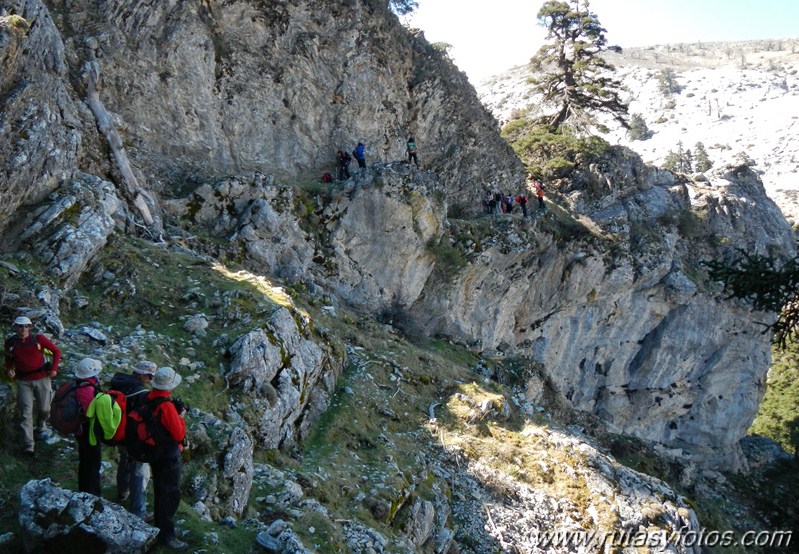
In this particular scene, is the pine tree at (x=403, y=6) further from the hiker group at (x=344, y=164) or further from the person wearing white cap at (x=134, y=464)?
the person wearing white cap at (x=134, y=464)

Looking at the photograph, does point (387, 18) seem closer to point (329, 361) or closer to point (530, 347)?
point (530, 347)

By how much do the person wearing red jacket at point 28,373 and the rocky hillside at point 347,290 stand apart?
1.28 feet

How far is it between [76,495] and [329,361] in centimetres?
824

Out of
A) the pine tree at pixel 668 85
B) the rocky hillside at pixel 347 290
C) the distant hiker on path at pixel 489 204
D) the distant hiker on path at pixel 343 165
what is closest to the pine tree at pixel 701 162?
the pine tree at pixel 668 85

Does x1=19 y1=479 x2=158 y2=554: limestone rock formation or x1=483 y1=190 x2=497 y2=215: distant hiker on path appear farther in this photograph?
x1=483 y1=190 x2=497 y2=215: distant hiker on path

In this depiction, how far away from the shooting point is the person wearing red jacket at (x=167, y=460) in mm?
6277

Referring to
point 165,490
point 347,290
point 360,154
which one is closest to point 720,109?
point 360,154

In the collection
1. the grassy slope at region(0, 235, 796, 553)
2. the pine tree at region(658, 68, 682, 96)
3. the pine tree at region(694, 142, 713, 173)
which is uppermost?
the pine tree at region(658, 68, 682, 96)

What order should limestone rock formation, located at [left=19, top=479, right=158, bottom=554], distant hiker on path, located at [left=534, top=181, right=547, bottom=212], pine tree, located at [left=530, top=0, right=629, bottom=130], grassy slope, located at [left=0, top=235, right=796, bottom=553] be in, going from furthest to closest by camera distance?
pine tree, located at [left=530, top=0, right=629, bottom=130]
distant hiker on path, located at [left=534, top=181, right=547, bottom=212]
grassy slope, located at [left=0, top=235, right=796, bottom=553]
limestone rock formation, located at [left=19, top=479, right=158, bottom=554]

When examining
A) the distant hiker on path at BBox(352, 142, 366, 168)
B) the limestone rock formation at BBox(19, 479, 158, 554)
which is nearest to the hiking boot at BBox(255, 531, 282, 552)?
the limestone rock formation at BBox(19, 479, 158, 554)

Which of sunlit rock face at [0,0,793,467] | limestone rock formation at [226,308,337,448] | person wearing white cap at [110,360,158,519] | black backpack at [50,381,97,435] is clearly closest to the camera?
black backpack at [50,381,97,435]

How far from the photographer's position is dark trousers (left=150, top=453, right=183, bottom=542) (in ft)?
20.9

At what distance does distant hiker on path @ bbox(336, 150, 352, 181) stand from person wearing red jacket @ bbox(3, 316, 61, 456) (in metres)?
17.5

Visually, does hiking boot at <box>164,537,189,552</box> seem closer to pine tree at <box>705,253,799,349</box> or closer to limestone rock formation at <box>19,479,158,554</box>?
limestone rock formation at <box>19,479,158,554</box>
